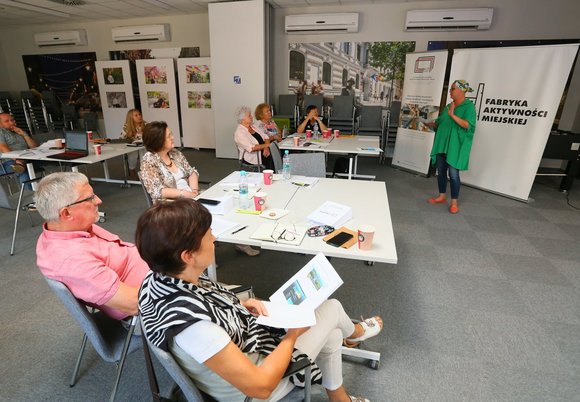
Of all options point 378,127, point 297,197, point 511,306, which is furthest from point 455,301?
point 378,127

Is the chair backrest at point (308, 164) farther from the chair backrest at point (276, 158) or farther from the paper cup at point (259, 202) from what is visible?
the paper cup at point (259, 202)

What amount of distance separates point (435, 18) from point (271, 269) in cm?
554

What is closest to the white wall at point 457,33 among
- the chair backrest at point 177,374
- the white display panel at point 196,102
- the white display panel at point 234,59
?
the white display panel at point 234,59

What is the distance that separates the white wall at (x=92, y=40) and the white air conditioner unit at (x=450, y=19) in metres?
4.25

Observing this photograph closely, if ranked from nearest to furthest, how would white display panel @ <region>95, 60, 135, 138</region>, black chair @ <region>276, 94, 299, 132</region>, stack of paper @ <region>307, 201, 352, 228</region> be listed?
stack of paper @ <region>307, 201, 352, 228</region> < black chair @ <region>276, 94, 299, 132</region> < white display panel @ <region>95, 60, 135, 138</region>

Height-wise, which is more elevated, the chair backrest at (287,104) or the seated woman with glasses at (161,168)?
the chair backrest at (287,104)

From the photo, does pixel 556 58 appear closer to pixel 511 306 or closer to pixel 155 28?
pixel 511 306

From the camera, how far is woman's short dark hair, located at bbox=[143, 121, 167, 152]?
261 cm

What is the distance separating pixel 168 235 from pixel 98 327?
31.3 inches

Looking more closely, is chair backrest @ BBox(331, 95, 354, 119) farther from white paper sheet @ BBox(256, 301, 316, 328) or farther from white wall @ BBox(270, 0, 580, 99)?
white paper sheet @ BBox(256, 301, 316, 328)

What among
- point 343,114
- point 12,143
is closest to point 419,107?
point 343,114

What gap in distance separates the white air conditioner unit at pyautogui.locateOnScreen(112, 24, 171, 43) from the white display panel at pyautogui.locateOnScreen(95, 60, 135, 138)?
532 millimetres

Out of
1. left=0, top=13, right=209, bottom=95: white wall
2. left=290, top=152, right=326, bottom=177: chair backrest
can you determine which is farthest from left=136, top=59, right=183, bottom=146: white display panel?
left=290, top=152, right=326, bottom=177: chair backrest

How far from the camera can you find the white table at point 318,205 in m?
1.71
